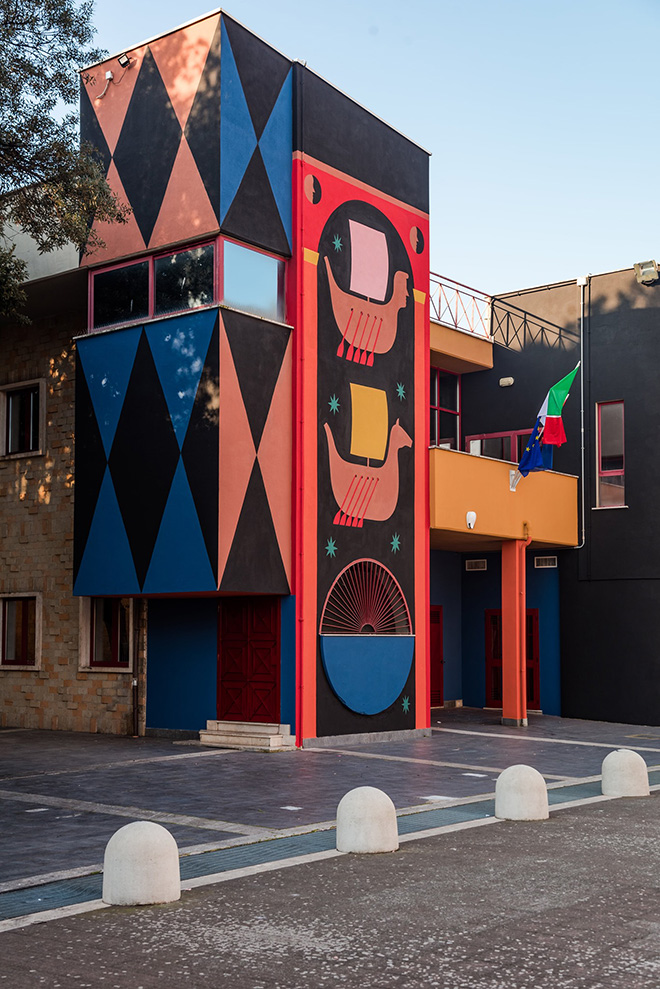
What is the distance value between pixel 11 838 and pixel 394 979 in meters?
5.02

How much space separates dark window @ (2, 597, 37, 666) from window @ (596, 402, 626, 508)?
457 inches

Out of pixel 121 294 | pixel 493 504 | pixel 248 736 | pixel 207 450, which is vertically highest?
pixel 121 294

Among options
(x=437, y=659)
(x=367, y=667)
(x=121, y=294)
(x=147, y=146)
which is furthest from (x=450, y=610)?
(x=147, y=146)

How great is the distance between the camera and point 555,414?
2048 centimetres

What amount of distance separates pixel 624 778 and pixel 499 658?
42.5ft

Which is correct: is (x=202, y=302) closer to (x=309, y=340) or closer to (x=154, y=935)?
→ (x=309, y=340)

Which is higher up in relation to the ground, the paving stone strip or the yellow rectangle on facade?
the yellow rectangle on facade

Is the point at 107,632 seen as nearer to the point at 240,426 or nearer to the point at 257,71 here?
the point at 240,426

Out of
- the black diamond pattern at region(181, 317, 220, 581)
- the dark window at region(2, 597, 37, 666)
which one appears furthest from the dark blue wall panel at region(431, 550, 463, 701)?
the black diamond pattern at region(181, 317, 220, 581)

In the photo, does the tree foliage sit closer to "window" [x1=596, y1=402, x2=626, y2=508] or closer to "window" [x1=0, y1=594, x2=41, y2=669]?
"window" [x1=0, y1=594, x2=41, y2=669]

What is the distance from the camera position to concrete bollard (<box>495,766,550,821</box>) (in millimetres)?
9797

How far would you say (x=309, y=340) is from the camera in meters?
16.8

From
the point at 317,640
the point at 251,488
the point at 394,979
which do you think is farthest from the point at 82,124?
the point at 394,979

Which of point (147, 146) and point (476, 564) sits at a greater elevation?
point (147, 146)
